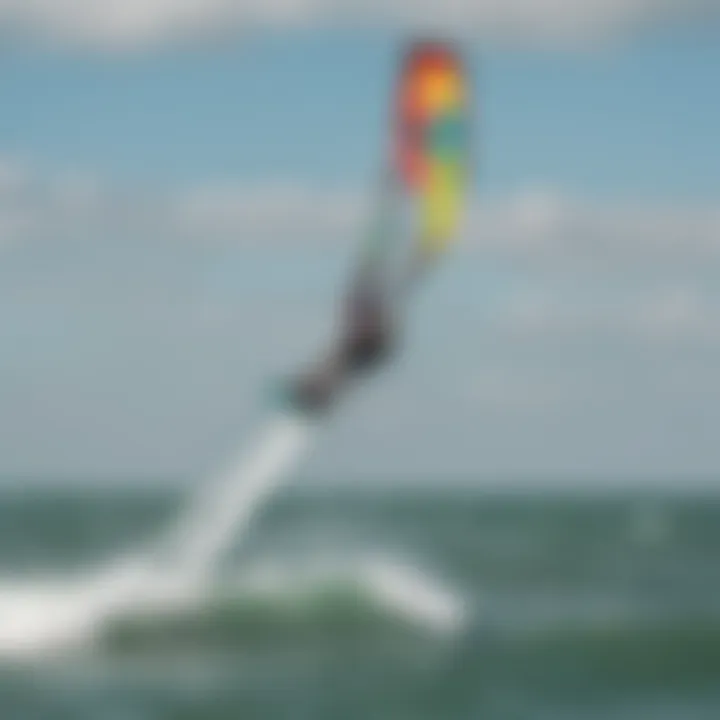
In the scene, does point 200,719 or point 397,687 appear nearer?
point 200,719

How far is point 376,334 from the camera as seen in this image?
2502 centimetres

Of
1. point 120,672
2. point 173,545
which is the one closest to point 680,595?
point 173,545

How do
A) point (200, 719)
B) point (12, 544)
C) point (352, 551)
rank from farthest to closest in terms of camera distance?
point (12, 544) → point (352, 551) → point (200, 719)

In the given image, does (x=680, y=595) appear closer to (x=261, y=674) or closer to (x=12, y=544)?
(x=261, y=674)

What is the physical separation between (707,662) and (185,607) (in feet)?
24.5

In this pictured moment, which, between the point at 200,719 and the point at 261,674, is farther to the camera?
the point at 261,674

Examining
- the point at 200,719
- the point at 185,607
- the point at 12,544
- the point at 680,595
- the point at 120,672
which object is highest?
the point at 12,544

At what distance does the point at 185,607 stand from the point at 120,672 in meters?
5.56

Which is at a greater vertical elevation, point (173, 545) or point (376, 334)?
point (173, 545)

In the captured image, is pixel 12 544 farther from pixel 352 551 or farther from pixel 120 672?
pixel 120 672

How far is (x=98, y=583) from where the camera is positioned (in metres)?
40.5

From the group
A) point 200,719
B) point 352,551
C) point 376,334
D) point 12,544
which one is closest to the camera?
point 376,334

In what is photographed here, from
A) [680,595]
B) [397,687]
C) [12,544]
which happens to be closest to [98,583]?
[397,687]

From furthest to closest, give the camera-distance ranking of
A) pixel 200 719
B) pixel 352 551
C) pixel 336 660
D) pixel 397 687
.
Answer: pixel 352 551, pixel 336 660, pixel 397 687, pixel 200 719
